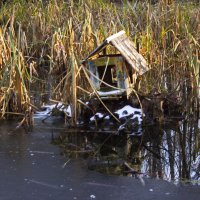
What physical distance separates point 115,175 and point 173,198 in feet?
2.12

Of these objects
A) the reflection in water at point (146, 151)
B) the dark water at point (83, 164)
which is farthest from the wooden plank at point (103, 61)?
the reflection in water at point (146, 151)

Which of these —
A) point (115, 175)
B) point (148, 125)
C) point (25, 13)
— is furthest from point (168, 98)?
point (25, 13)

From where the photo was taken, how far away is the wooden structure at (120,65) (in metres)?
5.75

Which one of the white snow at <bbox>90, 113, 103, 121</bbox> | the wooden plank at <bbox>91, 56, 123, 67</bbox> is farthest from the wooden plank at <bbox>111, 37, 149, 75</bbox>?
the white snow at <bbox>90, 113, 103, 121</bbox>

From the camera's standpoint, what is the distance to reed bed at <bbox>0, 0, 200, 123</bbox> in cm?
581

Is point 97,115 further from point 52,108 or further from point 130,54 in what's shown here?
point 130,54

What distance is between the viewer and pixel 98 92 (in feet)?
19.0

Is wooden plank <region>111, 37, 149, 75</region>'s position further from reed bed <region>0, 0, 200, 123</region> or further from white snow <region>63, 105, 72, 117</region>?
white snow <region>63, 105, 72, 117</region>

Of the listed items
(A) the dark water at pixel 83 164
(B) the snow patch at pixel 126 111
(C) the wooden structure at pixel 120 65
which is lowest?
(A) the dark water at pixel 83 164

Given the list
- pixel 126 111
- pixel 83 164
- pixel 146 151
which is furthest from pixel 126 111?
pixel 83 164

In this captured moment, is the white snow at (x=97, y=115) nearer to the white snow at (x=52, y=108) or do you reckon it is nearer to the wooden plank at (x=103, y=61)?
the white snow at (x=52, y=108)

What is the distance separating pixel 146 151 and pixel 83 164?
74cm

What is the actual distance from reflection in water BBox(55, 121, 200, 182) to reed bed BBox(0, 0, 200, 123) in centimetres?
52

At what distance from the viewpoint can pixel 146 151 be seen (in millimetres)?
4832
